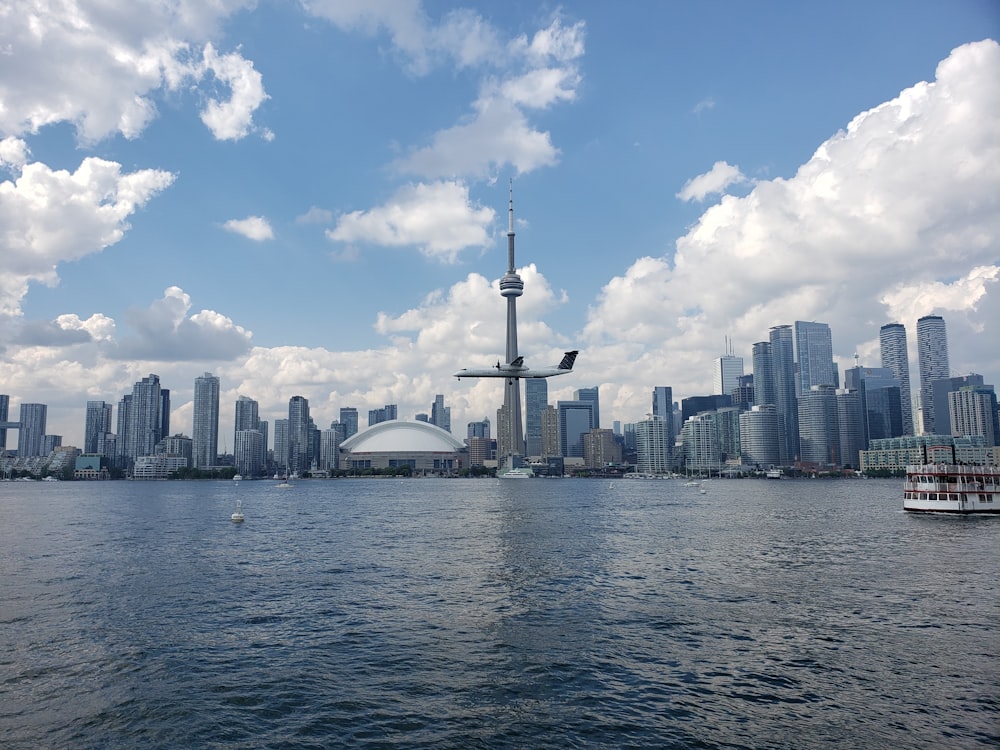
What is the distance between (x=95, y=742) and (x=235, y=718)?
156 inches

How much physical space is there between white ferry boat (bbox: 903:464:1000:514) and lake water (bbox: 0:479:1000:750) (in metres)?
32.6

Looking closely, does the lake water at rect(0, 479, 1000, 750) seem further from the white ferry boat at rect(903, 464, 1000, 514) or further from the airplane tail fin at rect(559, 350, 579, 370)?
the airplane tail fin at rect(559, 350, 579, 370)

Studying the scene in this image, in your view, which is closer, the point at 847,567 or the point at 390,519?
the point at 847,567

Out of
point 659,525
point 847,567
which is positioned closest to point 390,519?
point 659,525

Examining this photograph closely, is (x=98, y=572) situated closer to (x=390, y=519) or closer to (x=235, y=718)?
(x=235, y=718)

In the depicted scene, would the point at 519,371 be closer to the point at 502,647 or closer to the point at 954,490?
the point at 954,490

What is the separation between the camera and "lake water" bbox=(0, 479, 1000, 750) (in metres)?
21.0

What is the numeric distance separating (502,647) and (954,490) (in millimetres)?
83906

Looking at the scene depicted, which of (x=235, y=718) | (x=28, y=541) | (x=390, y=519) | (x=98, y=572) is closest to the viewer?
(x=235, y=718)

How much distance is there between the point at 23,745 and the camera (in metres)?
19.9

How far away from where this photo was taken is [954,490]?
87.5 m

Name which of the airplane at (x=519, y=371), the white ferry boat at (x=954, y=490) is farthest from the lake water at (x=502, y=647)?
the airplane at (x=519, y=371)

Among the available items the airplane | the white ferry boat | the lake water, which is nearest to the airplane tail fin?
the airplane

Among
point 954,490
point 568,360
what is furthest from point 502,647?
point 568,360
